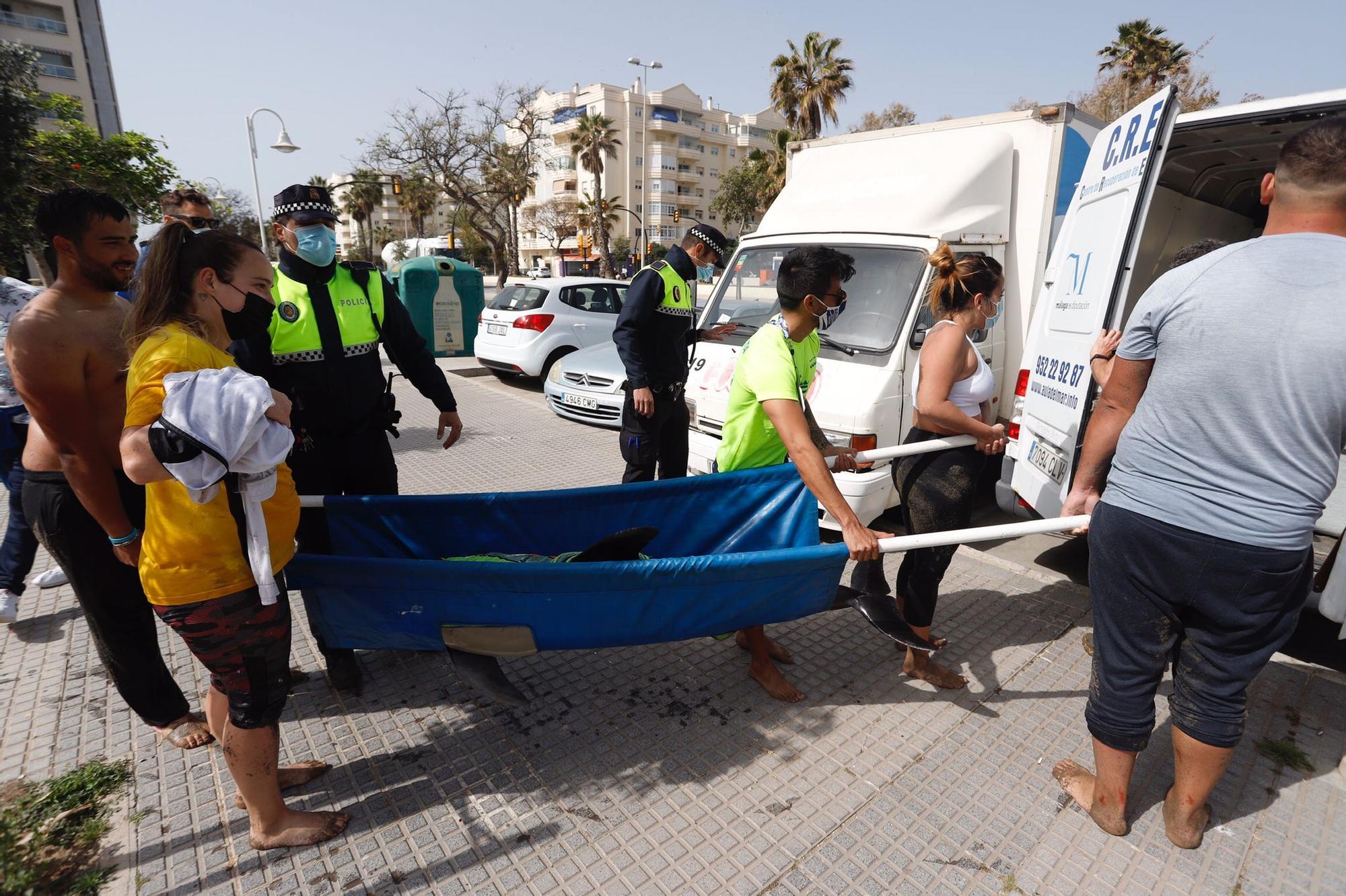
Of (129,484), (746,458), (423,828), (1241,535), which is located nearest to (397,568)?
(423,828)

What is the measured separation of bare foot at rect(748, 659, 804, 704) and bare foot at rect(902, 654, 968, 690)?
0.57 metres

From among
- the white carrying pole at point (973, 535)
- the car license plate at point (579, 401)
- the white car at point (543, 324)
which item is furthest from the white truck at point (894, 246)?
the white car at point (543, 324)

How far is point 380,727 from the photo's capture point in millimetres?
2822

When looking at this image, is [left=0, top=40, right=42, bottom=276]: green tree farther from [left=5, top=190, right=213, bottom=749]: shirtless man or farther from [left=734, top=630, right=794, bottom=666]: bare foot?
[left=734, top=630, right=794, bottom=666]: bare foot

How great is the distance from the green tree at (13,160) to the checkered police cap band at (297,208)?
984 cm

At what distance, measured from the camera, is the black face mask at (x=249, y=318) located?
2170mm

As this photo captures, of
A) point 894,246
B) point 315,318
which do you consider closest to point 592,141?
point 894,246

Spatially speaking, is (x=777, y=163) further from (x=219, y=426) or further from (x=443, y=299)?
(x=219, y=426)

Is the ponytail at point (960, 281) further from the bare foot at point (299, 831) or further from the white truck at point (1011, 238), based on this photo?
the bare foot at point (299, 831)

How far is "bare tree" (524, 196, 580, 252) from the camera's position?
59250 millimetres

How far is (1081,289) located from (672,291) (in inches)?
91.9

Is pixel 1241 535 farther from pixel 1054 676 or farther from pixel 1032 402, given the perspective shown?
pixel 1032 402

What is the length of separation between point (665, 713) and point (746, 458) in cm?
121

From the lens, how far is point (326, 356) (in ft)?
9.75
